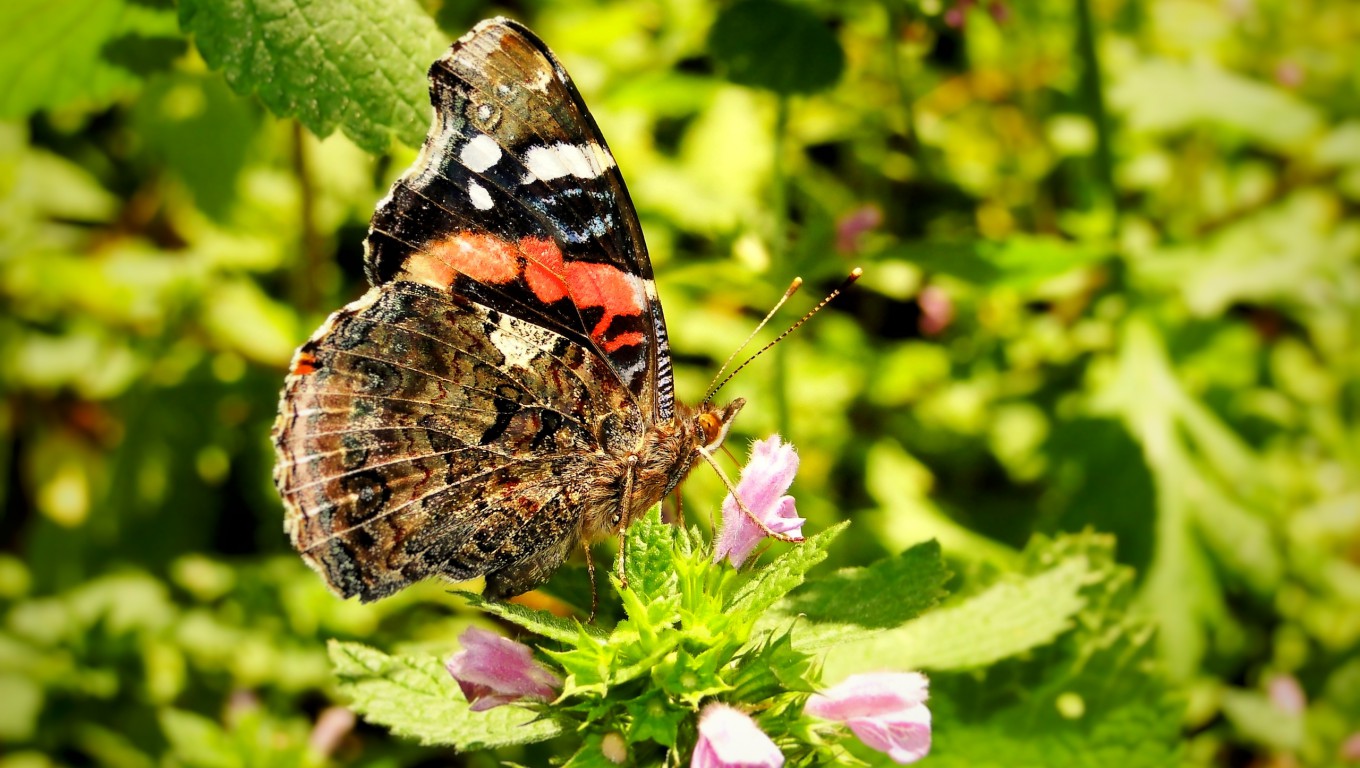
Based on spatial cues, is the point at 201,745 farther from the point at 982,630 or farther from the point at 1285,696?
the point at 1285,696

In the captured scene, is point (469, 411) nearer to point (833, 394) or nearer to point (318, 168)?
point (833, 394)

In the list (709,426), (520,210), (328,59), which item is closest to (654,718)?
(709,426)

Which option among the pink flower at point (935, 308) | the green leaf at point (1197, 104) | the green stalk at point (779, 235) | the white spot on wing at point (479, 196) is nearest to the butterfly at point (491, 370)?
the white spot on wing at point (479, 196)

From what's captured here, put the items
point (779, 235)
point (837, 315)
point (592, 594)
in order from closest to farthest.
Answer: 1. point (592, 594)
2. point (779, 235)
3. point (837, 315)

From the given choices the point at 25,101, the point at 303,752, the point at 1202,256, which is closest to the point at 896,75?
the point at 1202,256

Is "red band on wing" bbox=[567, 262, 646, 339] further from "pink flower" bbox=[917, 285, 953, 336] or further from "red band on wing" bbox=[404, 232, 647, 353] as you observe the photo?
"pink flower" bbox=[917, 285, 953, 336]

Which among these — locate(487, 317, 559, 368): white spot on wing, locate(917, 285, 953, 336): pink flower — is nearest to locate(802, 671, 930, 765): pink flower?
locate(487, 317, 559, 368): white spot on wing
